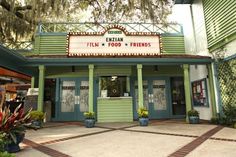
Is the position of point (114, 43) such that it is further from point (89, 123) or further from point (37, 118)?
point (37, 118)

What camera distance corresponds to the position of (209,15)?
30.8 ft

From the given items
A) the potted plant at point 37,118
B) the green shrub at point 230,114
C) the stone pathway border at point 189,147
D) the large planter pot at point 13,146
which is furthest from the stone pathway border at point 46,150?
A: the green shrub at point 230,114

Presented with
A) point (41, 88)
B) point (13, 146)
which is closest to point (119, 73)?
point (41, 88)

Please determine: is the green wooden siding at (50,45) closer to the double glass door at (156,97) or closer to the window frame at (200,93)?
the double glass door at (156,97)

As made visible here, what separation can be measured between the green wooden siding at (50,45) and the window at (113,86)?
299cm

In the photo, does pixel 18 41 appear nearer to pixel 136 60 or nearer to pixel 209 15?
pixel 136 60

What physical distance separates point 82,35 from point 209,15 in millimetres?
5988

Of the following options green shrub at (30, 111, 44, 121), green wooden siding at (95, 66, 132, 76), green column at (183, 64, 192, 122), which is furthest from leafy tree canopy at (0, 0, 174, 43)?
green shrub at (30, 111, 44, 121)

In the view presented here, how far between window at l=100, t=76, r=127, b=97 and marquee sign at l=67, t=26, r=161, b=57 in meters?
1.91

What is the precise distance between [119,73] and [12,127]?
725 centimetres

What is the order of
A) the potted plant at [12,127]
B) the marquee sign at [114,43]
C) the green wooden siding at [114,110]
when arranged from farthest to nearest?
the green wooden siding at [114,110] → the marquee sign at [114,43] → the potted plant at [12,127]

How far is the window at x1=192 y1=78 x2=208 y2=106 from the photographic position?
977cm

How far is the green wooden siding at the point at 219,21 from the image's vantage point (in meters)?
7.79

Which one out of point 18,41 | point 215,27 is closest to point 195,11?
point 215,27
